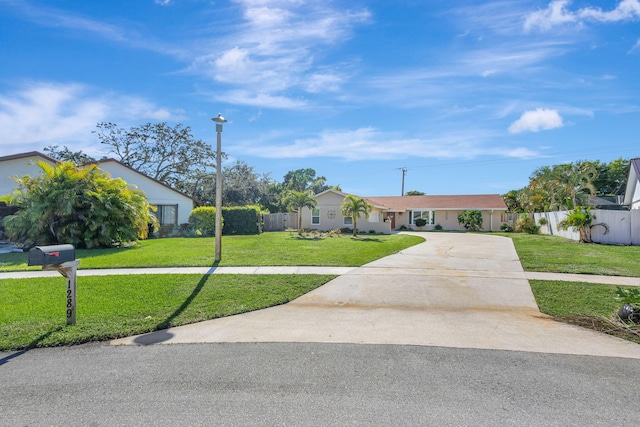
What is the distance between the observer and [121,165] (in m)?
21.4

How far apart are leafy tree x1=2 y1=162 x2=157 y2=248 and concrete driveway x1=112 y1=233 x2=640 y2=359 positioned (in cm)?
1047

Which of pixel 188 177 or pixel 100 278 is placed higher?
pixel 188 177

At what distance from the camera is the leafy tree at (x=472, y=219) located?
104ft

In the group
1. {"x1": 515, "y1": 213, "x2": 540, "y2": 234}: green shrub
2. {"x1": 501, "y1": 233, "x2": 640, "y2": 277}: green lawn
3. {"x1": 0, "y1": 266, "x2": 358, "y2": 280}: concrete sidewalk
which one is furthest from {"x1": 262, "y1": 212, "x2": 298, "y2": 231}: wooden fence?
{"x1": 501, "y1": 233, "x2": 640, "y2": 277}: green lawn

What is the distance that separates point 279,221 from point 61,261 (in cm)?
2531

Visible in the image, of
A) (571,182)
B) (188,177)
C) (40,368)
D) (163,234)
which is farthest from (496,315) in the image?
(188,177)

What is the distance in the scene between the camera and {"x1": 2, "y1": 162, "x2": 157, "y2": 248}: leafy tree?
43.5 ft

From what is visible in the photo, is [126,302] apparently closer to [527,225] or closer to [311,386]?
[311,386]

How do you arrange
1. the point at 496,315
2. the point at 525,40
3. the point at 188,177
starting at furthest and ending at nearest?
the point at 188,177 → the point at 525,40 → the point at 496,315

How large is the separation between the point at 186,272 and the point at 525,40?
38.5 feet

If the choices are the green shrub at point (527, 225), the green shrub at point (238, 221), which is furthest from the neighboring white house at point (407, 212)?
the green shrub at point (238, 221)

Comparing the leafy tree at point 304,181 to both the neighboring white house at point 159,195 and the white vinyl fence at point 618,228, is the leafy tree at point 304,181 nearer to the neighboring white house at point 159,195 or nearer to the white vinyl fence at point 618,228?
the neighboring white house at point 159,195

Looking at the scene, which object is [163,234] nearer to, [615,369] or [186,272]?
[186,272]

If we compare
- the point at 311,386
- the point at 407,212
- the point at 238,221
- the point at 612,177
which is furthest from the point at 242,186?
the point at 612,177
